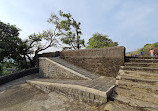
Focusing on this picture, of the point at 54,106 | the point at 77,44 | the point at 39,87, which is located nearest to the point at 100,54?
the point at 54,106

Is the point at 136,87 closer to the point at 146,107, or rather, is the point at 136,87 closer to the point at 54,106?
the point at 146,107

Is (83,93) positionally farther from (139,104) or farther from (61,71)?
(61,71)

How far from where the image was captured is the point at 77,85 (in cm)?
272

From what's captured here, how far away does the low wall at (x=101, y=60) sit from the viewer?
162 inches

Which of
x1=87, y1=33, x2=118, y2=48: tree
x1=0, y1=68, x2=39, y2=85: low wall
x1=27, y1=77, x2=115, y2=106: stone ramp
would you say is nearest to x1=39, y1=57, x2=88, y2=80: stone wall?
x1=27, y1=77, x2=115, y2=106: stone ramp

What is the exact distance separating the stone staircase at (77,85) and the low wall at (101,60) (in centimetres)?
63

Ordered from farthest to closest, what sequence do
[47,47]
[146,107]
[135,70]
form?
[47,47] < [135,70] < [146,107]

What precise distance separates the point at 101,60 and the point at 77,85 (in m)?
2.64

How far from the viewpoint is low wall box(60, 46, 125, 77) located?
4.12 metres

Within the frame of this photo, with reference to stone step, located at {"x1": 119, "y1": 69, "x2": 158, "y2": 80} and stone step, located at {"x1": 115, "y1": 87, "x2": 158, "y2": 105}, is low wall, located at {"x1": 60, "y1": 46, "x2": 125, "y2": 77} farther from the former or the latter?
stone step, located at {"x1": 115, "y1": 87, "x2": 158, "y2": 105}

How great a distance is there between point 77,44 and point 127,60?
439 inches

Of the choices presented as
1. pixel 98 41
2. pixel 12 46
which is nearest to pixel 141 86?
pixel 12 46

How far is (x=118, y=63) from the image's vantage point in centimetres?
409

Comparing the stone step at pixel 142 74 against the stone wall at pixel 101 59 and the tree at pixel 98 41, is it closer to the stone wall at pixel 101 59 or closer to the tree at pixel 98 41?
the stone wall at pixel 101 59
